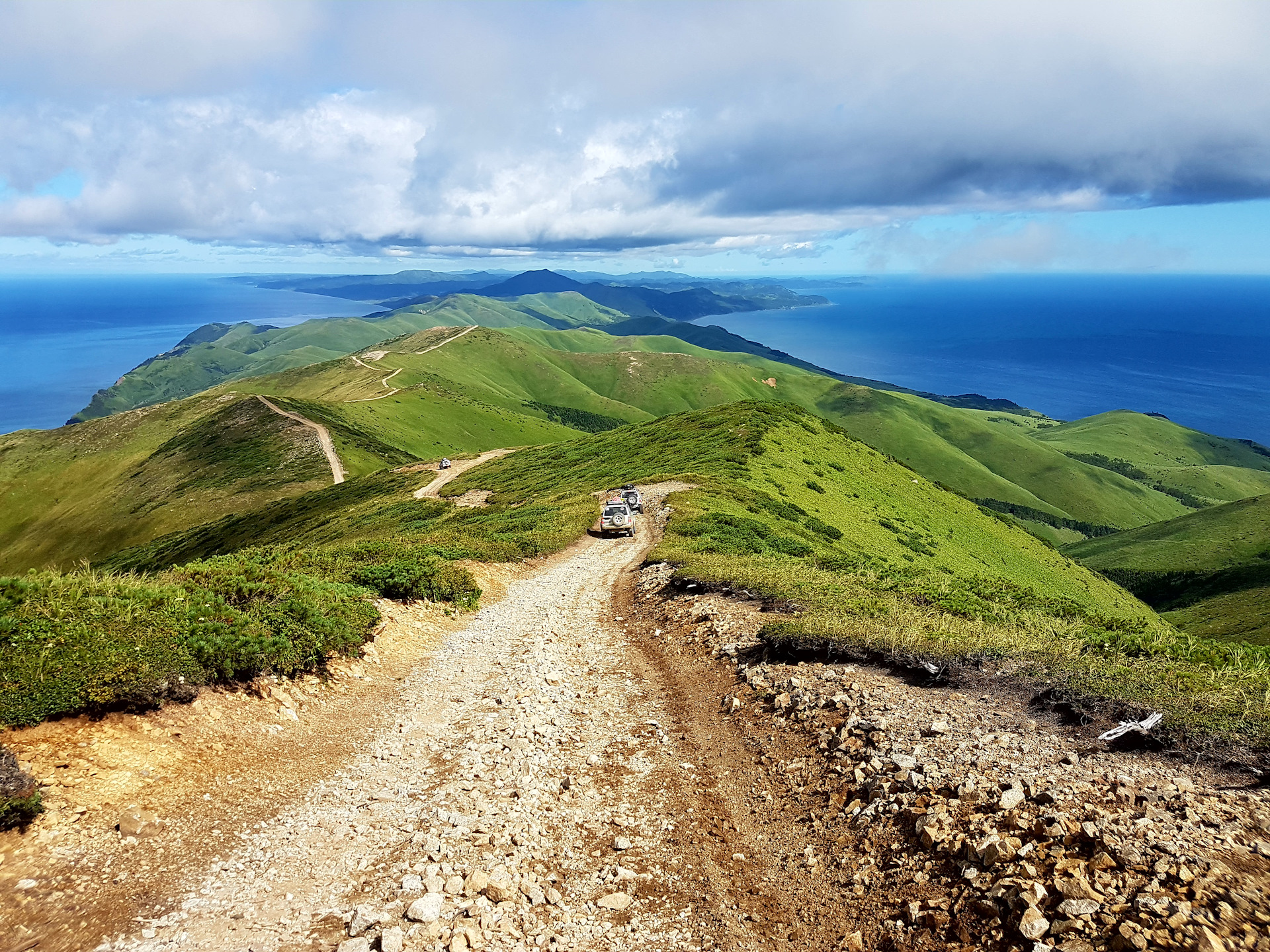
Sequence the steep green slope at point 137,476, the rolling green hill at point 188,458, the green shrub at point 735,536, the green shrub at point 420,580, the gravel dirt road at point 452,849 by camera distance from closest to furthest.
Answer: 1. the gravel dirt road at point 452,849
2. the green shrub at point 420,580
3. the green shrub at point 735,536
4. the steep green slope at point 137,476
5. the rolling green hill at point 188,458

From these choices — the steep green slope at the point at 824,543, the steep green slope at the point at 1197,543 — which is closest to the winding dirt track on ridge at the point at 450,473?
the steep green slope at the point at 824,543

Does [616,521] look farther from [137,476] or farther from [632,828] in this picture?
[137,476]

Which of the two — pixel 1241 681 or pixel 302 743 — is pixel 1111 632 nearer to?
pixel 1241 681

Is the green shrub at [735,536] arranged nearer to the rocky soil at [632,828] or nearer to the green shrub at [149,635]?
the rocky soil at [632,828]

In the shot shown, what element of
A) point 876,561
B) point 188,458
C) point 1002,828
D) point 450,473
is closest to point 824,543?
point 876,561

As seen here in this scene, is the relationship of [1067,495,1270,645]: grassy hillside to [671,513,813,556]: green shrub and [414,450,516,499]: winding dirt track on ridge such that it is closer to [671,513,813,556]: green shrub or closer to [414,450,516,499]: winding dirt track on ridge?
[671,513,813,556]: green shrub

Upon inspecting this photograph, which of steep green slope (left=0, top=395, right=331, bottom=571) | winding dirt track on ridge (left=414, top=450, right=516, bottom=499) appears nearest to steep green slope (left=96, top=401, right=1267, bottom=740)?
winding dirt track on ridge (left=414, top=450, right=516, bottom=499)

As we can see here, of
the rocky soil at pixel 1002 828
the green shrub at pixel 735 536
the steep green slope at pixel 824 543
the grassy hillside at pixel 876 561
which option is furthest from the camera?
the green shrub at pixel 735 536
